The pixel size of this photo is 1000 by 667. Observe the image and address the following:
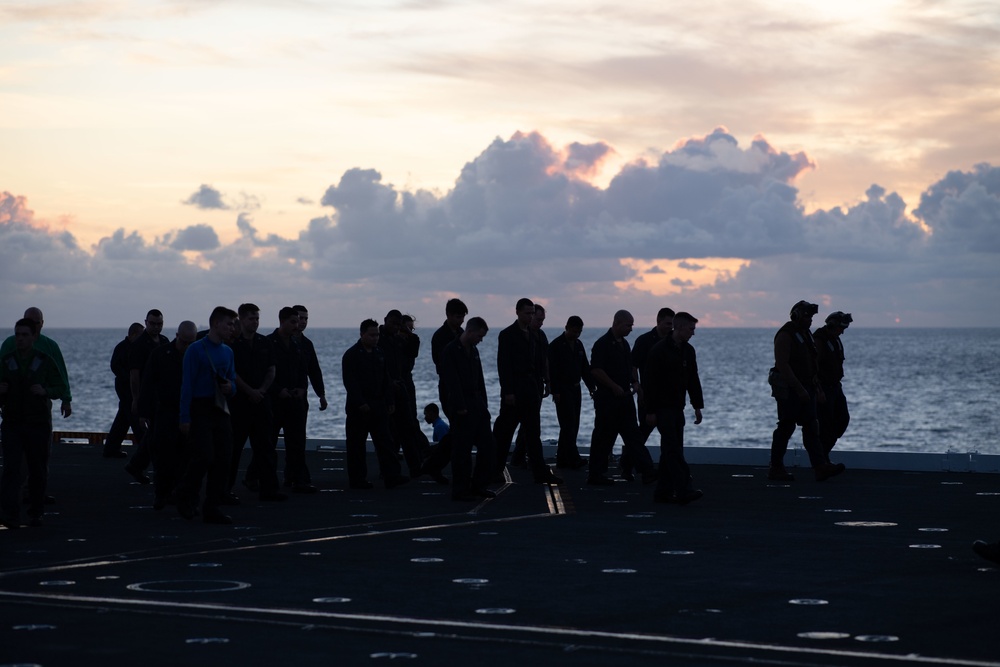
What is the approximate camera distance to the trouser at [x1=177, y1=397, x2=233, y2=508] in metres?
12.8

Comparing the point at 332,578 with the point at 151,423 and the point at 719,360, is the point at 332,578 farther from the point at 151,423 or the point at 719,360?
the point at 719,360

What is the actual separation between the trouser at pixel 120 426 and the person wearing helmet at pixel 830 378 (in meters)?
8.80

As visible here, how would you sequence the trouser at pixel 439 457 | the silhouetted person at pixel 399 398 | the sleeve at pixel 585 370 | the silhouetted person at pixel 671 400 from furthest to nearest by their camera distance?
the sleeve at pixel 585 370, the silhouetted person at pixel 399 398, the trouser at pixel 439 457, the silhouetted person at pixel 671 400

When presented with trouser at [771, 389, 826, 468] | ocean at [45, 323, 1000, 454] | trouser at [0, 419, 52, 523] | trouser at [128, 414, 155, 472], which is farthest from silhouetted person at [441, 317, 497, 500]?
ocean at [45, 323, 1000, 454]

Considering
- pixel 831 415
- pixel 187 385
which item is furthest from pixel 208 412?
pixel 831 415

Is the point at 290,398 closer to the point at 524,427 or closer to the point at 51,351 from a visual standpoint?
the point at 524,427

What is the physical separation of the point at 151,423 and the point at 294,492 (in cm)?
167

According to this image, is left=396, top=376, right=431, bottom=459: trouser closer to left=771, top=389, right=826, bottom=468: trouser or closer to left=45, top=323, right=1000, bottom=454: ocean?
left=771, top=389, right=826, bottom=468: trouser

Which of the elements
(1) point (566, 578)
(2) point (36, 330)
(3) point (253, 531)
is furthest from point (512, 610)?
(2) point (36, 330)

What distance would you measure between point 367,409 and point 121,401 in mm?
5598

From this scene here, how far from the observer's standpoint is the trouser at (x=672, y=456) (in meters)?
13.9

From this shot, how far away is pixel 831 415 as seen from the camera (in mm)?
17031

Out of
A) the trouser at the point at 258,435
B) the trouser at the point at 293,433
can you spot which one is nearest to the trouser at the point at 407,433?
the trouser at the point at 293,433

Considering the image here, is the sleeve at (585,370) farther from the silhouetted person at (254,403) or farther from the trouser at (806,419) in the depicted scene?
the silhouetted person at (254,403)
